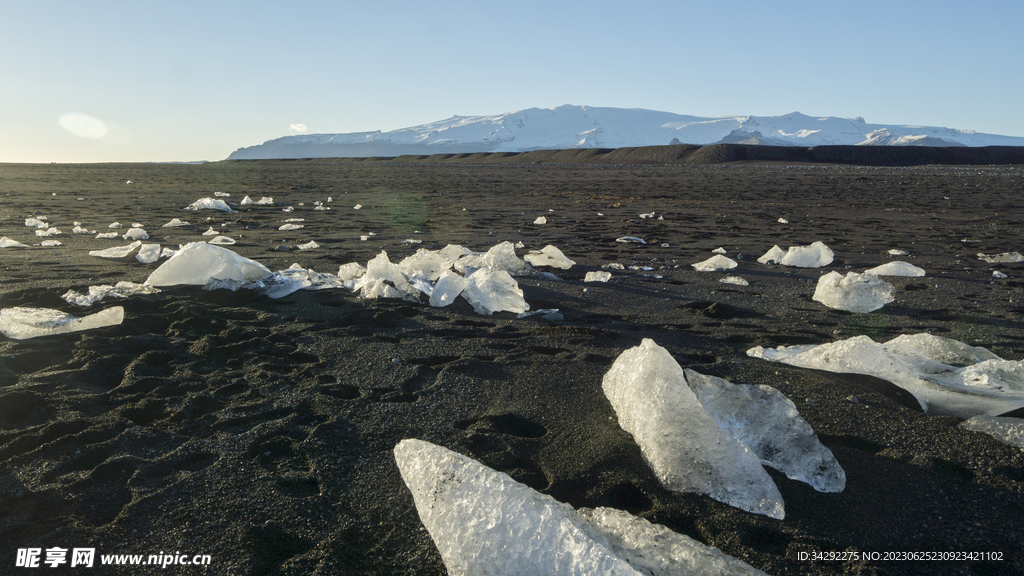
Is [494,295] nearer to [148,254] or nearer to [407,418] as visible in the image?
[407,418]

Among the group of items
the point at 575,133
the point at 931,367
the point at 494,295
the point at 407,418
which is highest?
the point at 575,133

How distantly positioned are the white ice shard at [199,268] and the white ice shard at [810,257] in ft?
14.3

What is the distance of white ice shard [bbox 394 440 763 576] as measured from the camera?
45.3 inches

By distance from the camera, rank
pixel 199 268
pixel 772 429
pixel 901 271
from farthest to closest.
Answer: pixel 901 271
pixel 199 268
pixel 772 429

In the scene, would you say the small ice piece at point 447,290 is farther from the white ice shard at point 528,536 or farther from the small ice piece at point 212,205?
the small ice piece at point 212,205

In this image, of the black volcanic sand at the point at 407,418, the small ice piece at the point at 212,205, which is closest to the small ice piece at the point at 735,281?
the black volcanic sand at the point at 407,418

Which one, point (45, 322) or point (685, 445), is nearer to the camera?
point (685, 445)

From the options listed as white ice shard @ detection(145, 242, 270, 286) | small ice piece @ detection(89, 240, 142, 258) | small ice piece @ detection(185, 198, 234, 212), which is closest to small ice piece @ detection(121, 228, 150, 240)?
small ice piece @ detection(89, 240, 142, 258)

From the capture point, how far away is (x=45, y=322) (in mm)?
2619

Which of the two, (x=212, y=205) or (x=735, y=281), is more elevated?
(x=212, y=205)

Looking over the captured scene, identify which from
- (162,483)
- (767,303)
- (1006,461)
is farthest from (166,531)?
(767,303)

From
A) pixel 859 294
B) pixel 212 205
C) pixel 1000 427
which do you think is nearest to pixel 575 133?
pixel 212 205

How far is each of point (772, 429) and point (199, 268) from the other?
354 centimetres

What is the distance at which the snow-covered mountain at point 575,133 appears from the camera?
12938 centimetres
